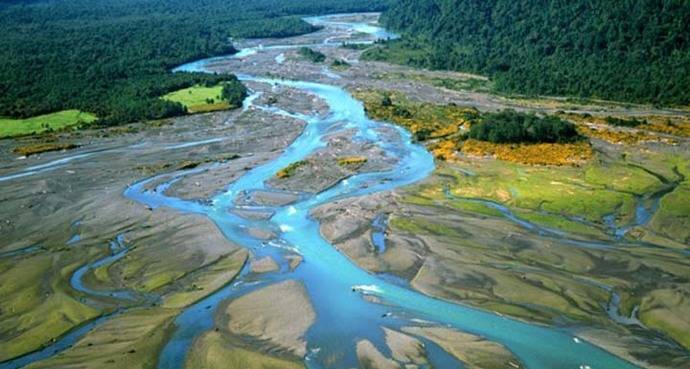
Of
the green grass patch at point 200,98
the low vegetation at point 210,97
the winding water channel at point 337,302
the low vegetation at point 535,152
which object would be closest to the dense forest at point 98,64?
the green grass patch at point 200,98

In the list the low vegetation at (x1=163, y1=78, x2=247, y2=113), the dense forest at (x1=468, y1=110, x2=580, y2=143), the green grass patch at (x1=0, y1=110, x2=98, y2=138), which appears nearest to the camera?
the dense forest at (x1=468, y1=110, x2=580, y2=143)

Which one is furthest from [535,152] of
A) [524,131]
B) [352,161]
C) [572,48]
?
[572,48]

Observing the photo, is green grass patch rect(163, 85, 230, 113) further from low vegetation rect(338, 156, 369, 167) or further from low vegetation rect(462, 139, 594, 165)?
low vegetation rect(462, 139, 594, 165)

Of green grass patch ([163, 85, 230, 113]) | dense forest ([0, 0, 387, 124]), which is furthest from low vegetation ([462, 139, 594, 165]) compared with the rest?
dense forest ([0, 0, 387, 124])

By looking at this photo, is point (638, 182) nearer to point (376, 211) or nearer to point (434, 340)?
point (376, 211)

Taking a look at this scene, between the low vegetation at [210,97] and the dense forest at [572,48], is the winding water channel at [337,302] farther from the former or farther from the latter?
the dense forest at [572,48]

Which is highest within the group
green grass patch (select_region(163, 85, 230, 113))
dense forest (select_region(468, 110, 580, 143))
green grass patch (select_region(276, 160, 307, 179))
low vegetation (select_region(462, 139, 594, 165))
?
dense forest (select_region(468, 110, 580, 143))

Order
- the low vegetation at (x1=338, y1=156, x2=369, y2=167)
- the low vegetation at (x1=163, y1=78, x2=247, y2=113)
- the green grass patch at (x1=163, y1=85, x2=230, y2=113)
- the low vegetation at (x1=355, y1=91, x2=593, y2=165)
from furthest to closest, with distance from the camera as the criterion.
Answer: the low vegetation at (x1=163, y1=78, x2=247, y2=113)
the green grass patch at (x1=163, y1=85, x2=230, y2=113)
the low vegetation at (x1=355, y1=91, x2=593, y2=165)
the low vegetation at (x1=338, y1=156, x2=369, y2=167)

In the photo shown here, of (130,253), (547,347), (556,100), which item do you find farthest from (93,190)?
(556,100)
